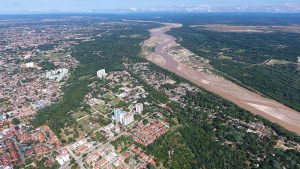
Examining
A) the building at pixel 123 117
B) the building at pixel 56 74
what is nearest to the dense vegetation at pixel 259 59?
the building at pixel 123 117

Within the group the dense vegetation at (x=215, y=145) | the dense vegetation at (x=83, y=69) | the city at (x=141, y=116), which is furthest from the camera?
the dense vegetation at (x=83, y=69)

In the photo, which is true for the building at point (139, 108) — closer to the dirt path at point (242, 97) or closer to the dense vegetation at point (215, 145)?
the dense vegetation at point (215, 145)

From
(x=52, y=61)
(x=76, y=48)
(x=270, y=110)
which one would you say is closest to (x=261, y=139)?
(x=270, y=110)

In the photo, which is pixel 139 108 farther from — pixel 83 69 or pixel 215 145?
pixel 83 69

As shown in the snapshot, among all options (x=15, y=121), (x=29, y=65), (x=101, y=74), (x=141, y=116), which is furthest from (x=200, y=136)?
(x=29, y=65)

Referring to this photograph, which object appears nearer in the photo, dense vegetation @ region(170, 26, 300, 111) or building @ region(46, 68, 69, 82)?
dense vegetation @ region(170, 26, 300, 111)

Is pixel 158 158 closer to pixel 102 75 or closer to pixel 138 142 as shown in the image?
pixel 138 142

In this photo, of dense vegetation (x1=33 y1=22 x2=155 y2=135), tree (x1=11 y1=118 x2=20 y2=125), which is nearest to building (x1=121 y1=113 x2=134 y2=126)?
dense vegetation (x1=33 y1=22 x2=155 y2=135)

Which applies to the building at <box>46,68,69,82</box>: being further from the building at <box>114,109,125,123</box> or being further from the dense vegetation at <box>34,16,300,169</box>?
the building at <box>114,109,125,123</box>
